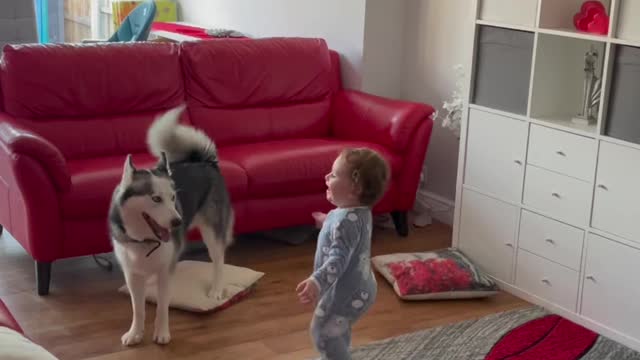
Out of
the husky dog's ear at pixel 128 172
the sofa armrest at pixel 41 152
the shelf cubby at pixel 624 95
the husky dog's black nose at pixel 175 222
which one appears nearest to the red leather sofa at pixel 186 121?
the sofa armrest at pixel 41 152

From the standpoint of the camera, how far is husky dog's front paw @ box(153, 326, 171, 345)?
3.33 meters

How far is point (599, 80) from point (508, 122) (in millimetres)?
414

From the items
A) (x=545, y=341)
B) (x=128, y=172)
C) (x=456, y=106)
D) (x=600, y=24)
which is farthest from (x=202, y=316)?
(x=600, y=24)

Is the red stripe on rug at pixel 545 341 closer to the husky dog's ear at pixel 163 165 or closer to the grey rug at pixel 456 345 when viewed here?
the grey rug at pixel 456 345

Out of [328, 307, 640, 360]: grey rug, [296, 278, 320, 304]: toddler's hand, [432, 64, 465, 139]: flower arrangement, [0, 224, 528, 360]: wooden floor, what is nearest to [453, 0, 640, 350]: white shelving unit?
[328, 307, 640, 360]: grey rug

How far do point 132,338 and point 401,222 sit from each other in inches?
70.8

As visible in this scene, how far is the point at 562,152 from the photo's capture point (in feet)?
11.9

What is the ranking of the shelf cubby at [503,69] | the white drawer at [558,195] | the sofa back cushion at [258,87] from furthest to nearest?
the sofa back cushion at [258,87], the shelf cubby at [503,69], the white drawer at [558,195]

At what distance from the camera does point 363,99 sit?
4797 millimetres

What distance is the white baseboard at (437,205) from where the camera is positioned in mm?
4957

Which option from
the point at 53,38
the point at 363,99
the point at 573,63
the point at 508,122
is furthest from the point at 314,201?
the point at 53,38

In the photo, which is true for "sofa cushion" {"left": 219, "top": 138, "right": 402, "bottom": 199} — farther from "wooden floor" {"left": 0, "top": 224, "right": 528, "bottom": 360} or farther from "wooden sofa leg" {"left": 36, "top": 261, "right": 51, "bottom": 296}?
"wooden sofa leg" {"left": 36, "top": 261, "right": 51, "bottom": 296}

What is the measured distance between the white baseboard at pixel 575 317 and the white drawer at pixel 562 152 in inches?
22.4

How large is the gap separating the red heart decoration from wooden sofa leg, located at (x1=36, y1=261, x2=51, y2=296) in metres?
2.41
